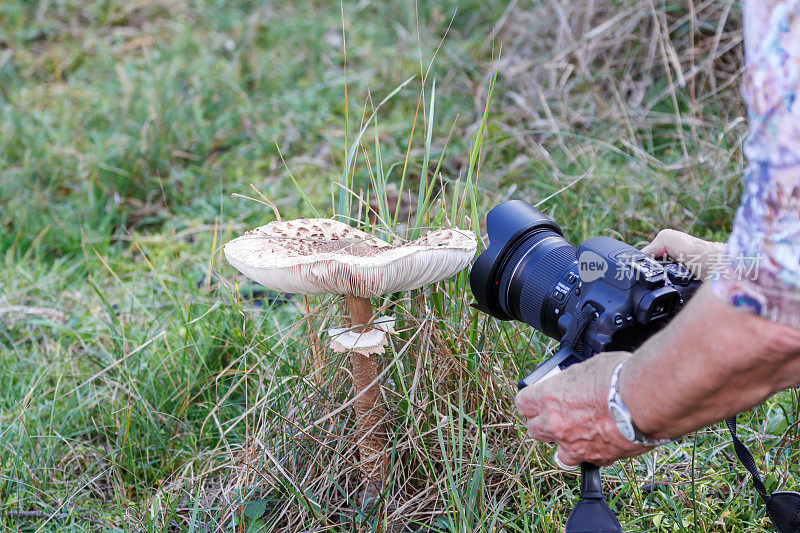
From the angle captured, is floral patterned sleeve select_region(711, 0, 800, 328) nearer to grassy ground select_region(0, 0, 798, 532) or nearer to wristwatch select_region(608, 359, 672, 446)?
wristwatch select_region(608, 359, 672, 446)

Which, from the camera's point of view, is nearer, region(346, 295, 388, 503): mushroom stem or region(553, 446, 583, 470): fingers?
region(553, 446, 583, 470): fingers

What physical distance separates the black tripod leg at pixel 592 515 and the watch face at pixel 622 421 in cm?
16

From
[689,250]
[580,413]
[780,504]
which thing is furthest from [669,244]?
[780,504]

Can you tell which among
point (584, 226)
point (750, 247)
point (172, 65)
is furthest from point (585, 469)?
point (172, 65)

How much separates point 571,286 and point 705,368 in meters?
0.43

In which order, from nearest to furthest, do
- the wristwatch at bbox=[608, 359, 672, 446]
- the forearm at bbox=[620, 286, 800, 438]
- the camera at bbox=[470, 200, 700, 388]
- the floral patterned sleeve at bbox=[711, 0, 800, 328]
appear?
the floral patterned sleeve at bbox=[711, 0, 800, 328] → the forearm at bbox=[620, 286, 800, 438] → the wristwatch at bbox=[608, 359, 672, 446] → the camera at bbox=[470, 200, 700, 388]

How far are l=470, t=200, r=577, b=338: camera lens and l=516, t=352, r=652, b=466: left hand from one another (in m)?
0.19

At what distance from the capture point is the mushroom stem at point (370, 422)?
6.13 feet

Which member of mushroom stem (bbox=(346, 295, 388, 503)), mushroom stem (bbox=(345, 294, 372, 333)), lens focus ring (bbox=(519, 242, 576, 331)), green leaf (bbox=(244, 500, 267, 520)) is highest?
lens focus ring (bbox=(519, 242, 576, 331))

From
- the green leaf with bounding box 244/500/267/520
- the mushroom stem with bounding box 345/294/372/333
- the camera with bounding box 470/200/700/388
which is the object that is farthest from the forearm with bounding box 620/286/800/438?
the green leaf with bounding box 244/500/267/520

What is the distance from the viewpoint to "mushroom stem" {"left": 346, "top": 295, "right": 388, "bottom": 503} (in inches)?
73.6

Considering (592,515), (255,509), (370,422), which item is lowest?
(255,509)

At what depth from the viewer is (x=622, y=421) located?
135 cm

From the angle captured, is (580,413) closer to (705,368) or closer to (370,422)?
(705,368)
